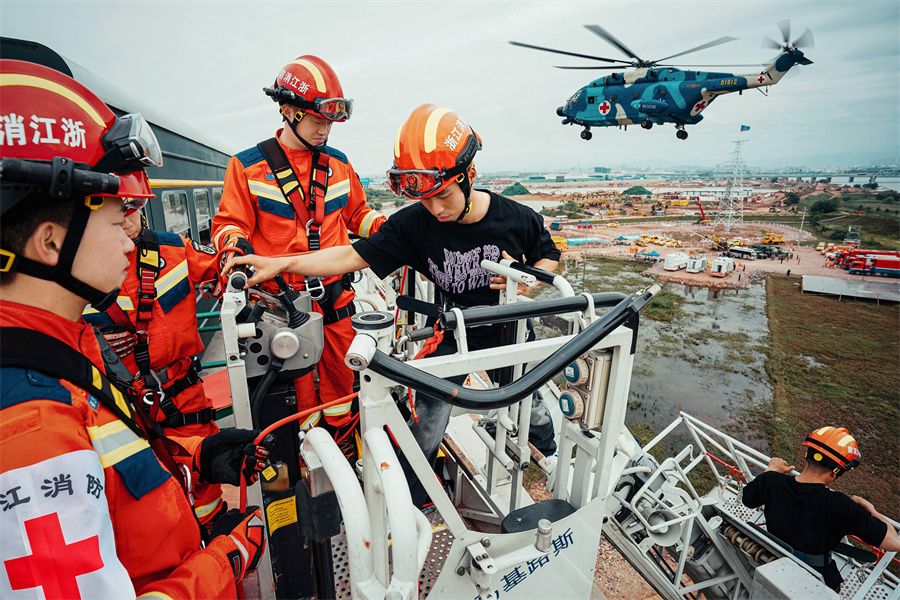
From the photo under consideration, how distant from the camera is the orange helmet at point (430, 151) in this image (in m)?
2.21

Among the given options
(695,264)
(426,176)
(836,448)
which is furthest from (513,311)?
(695,264)

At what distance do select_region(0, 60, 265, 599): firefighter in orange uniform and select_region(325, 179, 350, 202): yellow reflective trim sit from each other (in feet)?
6.02

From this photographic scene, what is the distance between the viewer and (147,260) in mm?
2234

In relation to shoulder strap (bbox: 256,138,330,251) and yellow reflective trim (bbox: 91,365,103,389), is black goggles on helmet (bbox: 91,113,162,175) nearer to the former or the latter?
yellow reflective trim (bbox: 91,365,103,389)

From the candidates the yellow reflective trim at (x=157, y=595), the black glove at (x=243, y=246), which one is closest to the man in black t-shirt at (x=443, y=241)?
the black glove at (x=243, y=246)

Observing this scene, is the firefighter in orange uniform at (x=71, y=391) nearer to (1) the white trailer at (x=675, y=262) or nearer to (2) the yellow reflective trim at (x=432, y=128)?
(2) the yellow reflective trim at (x=432, y=128)

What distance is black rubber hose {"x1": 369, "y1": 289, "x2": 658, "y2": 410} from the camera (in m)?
1.32

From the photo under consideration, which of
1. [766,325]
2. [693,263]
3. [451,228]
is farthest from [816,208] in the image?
[451,228]

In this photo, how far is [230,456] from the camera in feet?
5.82

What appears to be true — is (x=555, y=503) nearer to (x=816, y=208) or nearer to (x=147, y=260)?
(x=147, y=260)

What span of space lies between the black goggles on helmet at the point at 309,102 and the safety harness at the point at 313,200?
0.32 m

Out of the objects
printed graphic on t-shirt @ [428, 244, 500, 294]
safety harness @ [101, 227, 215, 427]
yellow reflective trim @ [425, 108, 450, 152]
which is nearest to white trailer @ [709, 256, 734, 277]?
printed graphic on t-shirt @ [428, 244, 500, 294]

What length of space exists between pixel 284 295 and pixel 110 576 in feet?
4.25

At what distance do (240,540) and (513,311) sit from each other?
4.11 ft
